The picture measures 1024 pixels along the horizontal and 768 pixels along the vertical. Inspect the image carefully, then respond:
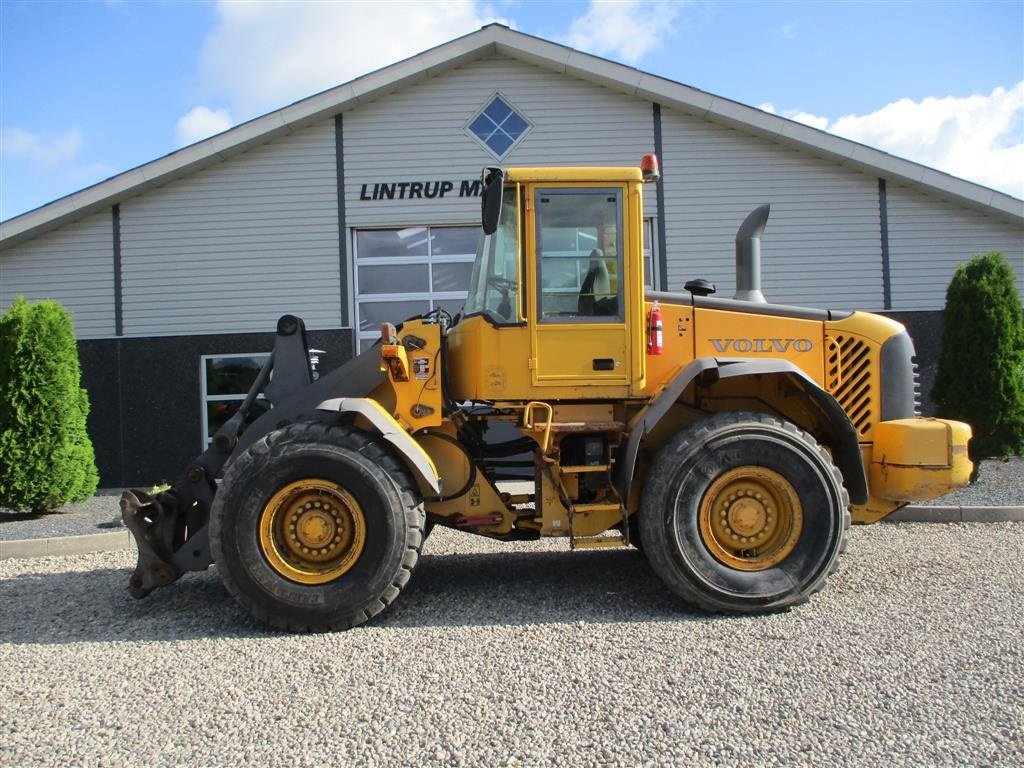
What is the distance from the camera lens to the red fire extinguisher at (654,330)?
5.20 metres

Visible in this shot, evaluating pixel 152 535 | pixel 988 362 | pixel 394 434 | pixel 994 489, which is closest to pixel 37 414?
pixel 152 535

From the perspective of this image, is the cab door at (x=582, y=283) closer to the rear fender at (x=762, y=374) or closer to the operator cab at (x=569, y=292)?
the operator cab at (x=569, y=292)

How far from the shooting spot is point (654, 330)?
205 inches

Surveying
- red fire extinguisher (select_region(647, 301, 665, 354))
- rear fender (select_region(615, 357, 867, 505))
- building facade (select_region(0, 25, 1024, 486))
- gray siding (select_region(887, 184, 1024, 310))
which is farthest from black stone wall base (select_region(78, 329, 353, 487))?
gray siding (select_region(887, 184, 1024, 310))

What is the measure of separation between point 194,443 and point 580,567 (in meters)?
8.01

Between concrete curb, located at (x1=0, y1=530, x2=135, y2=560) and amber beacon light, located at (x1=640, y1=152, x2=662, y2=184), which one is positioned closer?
amber beacon light, located at (x1=640, y1=152, x2=662, y2=184)

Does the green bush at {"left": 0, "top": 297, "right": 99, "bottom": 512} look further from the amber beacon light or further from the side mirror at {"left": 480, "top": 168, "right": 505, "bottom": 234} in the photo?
the amber beacon light

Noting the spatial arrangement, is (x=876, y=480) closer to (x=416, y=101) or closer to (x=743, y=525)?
(x=743, y=525)

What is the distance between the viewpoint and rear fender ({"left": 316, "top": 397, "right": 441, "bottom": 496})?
495 cm

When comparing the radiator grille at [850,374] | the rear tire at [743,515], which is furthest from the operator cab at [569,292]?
the radiator grille at [850,374]

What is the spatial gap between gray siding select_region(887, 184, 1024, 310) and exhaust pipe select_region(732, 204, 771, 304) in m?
7.30

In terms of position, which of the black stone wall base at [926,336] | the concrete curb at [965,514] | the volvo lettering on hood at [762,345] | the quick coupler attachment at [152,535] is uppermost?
the black stone wall base at [926,336]

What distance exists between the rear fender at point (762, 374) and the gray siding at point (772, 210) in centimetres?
719

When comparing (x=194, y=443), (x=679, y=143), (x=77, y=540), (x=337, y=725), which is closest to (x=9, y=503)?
(x=77, y=540)
